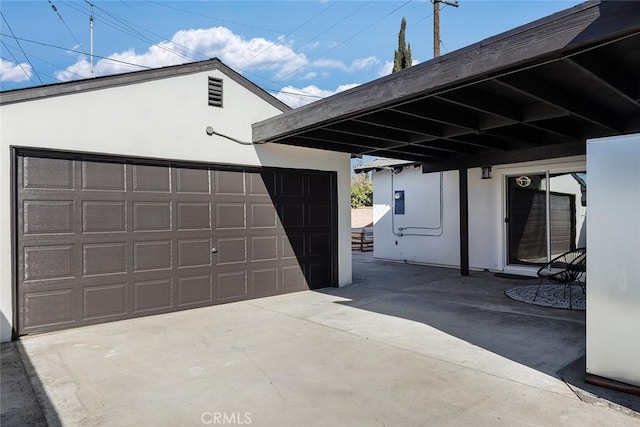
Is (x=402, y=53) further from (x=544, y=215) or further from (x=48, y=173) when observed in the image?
(x=48, y=173)

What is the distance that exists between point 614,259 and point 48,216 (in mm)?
5985

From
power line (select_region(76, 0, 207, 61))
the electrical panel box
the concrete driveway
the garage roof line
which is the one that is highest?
power line (select_region(76, 0, 207, 61))

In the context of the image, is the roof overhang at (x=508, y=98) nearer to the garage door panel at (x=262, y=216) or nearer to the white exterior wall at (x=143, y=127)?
the white exterior wall at (x=143, y=127)

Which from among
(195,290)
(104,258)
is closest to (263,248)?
(195,290)

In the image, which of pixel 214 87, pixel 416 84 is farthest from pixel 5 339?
pixel 416 84

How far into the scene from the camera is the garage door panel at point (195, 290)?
20.0ft

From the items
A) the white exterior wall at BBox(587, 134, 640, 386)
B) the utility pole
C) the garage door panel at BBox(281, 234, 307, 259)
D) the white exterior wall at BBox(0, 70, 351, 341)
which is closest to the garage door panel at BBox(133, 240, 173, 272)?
the white exterior wall at BBox(0, 70, 351, 341)

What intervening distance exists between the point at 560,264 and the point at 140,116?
26.0 feet

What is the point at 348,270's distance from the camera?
816 cm

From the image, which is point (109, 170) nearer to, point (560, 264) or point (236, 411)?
point (236, 411)

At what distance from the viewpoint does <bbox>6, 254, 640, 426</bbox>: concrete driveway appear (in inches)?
→ 112

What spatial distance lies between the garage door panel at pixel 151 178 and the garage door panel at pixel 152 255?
77 cm

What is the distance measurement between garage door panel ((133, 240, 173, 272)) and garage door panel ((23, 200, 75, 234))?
882mm

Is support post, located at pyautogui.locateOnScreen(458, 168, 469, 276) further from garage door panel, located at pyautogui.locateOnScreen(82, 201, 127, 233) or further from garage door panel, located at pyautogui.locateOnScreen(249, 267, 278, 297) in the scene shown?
garage door panel, located at pyautogui.locateOnScreen(82, 201, 127, 233)
